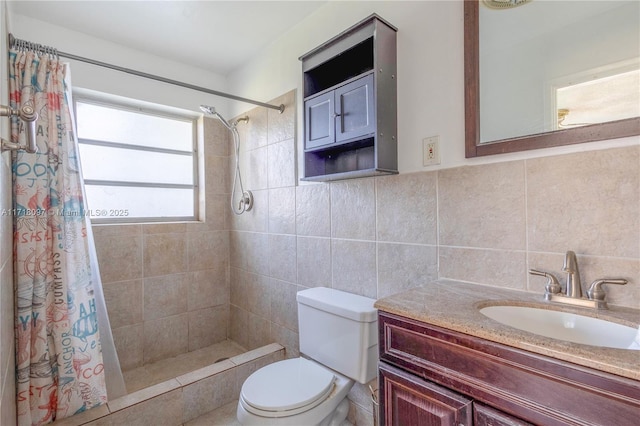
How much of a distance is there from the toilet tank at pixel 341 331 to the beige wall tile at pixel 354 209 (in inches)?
12.6

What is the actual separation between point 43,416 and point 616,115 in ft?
8.28

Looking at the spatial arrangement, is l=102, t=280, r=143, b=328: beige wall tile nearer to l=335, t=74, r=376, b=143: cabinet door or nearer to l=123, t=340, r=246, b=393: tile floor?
l=123, t=340, r=246, b=393: tile floor

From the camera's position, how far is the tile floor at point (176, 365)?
2.04 metres

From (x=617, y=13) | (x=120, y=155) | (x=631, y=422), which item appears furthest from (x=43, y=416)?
(x=617, y=13)

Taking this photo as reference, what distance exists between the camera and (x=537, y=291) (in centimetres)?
107

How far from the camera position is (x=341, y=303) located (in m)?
1.47

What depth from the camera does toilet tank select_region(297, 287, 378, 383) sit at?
1.35m

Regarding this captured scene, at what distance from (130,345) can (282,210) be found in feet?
4.61

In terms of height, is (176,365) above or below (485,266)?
below

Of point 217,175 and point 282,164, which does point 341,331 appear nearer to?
point 282,164

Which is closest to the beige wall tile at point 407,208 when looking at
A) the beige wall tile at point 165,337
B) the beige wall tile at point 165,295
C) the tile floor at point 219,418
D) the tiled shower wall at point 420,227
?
the tiled shower wall at point 420,227

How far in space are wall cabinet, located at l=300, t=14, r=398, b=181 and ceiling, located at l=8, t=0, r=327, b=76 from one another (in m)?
0.44

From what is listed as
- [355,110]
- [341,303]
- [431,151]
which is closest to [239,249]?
[341,303]

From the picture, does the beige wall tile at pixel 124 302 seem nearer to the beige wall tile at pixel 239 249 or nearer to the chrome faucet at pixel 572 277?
the beige wall tile at pixel 239 249
